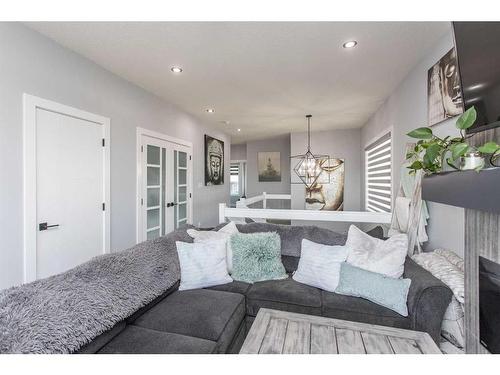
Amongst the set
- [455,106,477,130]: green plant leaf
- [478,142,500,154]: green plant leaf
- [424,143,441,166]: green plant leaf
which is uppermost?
[455,106,477,130]: green plant leaf

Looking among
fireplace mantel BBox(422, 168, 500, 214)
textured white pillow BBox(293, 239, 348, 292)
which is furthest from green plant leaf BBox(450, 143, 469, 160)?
textured white pillow BBox(293, 239, 348, 292)

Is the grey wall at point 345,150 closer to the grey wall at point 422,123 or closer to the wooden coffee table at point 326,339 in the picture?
the grey wall at point 422,123

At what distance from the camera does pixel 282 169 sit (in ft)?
22.5

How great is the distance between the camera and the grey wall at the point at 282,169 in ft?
22.4

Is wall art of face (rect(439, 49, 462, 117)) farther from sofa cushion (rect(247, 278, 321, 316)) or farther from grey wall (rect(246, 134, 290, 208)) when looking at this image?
grey wall (rect(246, 134, 290, 208))

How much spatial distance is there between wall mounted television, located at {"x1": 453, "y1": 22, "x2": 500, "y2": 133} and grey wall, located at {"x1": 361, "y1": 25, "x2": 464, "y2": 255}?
0.88 metres

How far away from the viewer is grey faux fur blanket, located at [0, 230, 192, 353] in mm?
1069

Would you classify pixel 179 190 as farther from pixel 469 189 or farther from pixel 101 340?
→ pixel 469 189

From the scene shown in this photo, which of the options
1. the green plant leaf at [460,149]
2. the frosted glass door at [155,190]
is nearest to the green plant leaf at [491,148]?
the green plant leaf at [460,149]

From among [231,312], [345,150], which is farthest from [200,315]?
[345,150]
